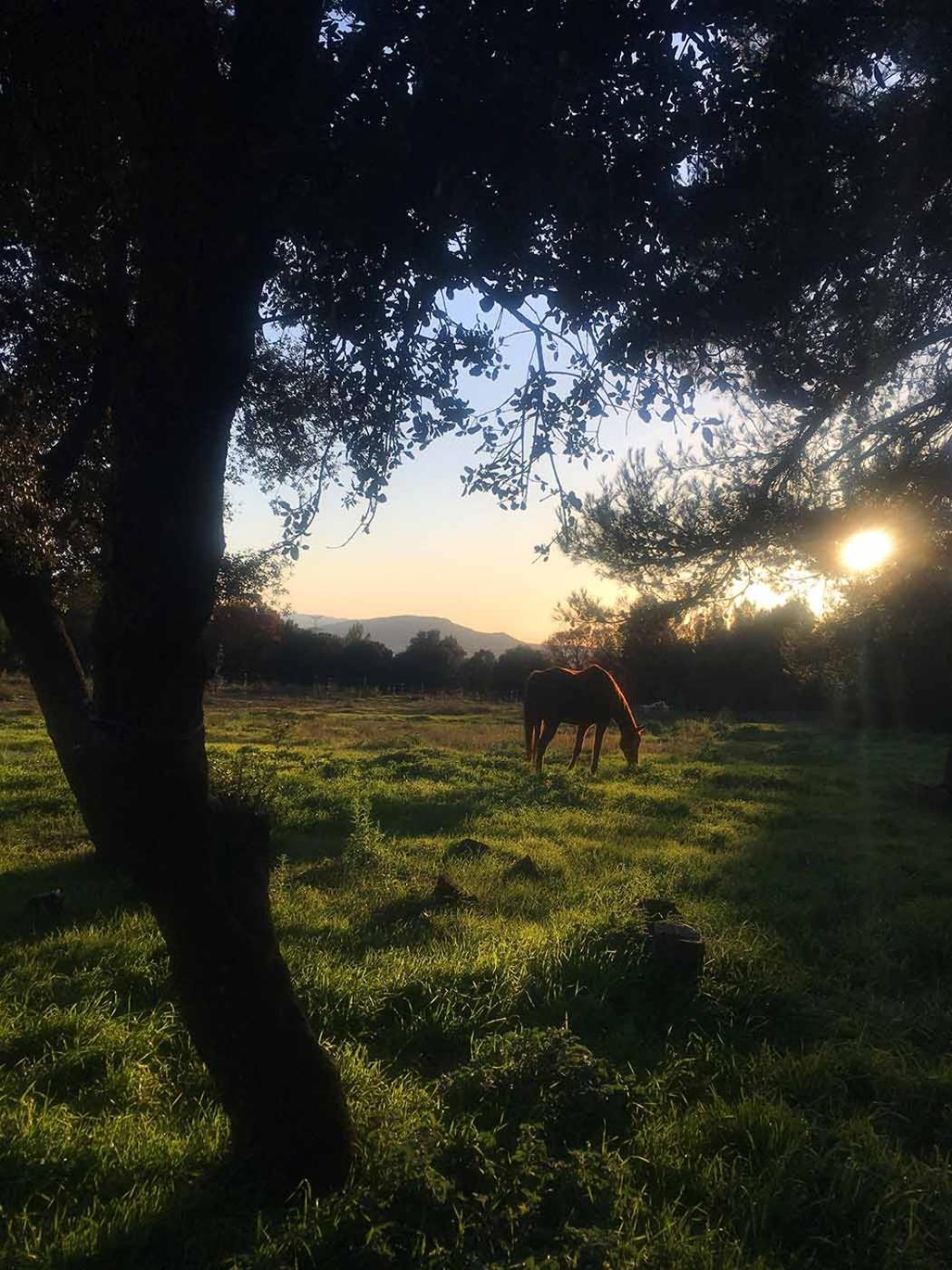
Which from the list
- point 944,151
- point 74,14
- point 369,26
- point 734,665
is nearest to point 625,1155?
point 369,26

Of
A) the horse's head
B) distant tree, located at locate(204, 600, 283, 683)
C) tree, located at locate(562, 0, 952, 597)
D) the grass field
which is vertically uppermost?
tree, located at locate(562, 0, 952, 597)

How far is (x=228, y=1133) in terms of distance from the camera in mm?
3639

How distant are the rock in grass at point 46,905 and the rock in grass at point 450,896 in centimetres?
318

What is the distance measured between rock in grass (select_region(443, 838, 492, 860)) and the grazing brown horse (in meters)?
7.08

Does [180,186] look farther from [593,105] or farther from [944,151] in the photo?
[944,151]

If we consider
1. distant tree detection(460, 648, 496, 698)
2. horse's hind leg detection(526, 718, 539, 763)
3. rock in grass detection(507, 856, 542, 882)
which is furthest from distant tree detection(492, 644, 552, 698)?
rock in grass detection(507, 856, 542, 882)

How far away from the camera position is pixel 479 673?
2461 inches

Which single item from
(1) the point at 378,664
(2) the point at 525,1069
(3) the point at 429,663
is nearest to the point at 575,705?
Result: (2) the point at 525,1069

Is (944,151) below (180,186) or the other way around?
the other way around

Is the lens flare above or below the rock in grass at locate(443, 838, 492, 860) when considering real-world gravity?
above

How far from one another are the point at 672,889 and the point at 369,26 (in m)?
7.22

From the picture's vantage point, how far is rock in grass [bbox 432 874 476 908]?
23.1ft

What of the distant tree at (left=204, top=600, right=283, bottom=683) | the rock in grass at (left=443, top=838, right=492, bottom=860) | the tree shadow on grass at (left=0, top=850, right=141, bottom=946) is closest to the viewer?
the tree shadow on grass at (left=0, top=850, right=141, bottom=946)

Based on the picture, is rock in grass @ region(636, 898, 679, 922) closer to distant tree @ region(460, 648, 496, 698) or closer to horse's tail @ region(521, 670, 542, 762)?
horse's tail @ region(521, 670, 542, 762)
